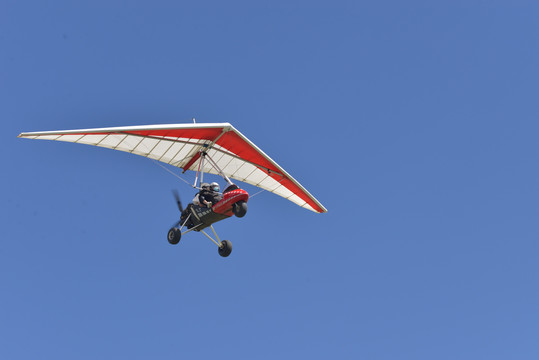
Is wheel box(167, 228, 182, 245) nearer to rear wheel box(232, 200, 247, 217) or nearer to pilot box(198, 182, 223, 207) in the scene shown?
pilot box(198, 182, 223, 207)

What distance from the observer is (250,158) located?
85.1ft

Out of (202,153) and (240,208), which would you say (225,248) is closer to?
(240,208)

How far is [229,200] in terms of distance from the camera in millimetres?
22094

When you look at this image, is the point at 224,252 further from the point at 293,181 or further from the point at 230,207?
the point at 293,181

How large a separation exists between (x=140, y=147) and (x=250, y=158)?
3.90 metres

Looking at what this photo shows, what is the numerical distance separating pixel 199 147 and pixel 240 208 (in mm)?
3954

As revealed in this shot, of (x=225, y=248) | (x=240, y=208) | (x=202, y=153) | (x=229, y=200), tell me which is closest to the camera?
(x=240, y=208)

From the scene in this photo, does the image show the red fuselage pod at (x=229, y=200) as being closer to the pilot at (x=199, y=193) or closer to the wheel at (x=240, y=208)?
the wheel at (x=240, y=208)

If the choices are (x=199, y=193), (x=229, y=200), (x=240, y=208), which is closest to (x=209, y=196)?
(x=199, y=193)

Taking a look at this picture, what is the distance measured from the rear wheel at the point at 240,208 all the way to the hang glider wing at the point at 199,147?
2.78 metres

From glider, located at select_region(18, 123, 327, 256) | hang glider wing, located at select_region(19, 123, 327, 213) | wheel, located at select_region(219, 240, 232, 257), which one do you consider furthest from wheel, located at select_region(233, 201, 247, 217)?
hang glider wing, located at select_region(19, 123, 327, 213)

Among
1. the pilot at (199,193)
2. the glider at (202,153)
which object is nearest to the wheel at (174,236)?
the glider at (202,153)

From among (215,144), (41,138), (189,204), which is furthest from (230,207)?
→ (41,138)

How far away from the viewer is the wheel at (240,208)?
21891 mm
